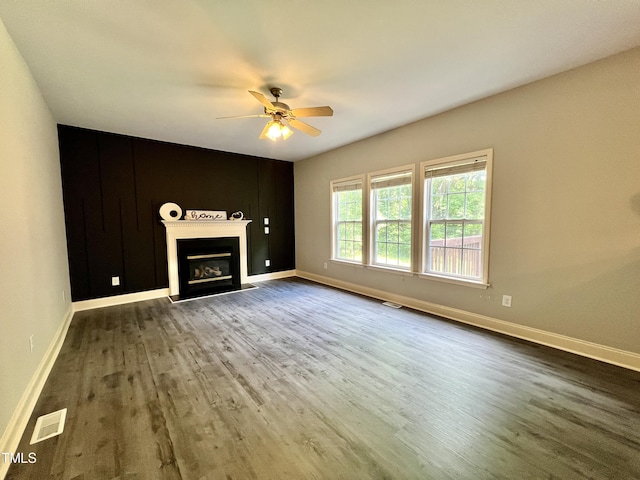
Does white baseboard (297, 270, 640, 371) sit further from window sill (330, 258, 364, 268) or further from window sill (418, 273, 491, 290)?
window sill (330, 258, 364, 268)

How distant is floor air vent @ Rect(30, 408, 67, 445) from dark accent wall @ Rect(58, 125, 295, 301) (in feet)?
9.10

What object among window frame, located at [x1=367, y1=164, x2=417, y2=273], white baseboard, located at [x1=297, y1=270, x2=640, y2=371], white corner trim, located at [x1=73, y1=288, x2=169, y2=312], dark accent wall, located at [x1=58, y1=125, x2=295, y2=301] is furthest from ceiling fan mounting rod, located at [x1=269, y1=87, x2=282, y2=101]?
white corner trim, located at [x1=73, y1=288, x2=169, y2=312]

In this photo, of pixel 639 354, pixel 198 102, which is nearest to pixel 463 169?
pixel 639 354

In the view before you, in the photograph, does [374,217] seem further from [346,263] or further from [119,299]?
[119,299]

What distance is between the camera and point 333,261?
5.23 meters

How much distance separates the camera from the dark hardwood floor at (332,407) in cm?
139

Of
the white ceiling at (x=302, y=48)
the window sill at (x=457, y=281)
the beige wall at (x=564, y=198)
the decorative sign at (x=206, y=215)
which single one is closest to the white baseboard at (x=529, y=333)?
the beige wall at (x=564, y=198)

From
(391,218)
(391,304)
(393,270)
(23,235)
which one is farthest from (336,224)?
(23,235)

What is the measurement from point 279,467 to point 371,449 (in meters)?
0.51

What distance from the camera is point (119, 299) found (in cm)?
420

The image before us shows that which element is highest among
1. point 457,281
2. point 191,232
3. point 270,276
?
point 191,232

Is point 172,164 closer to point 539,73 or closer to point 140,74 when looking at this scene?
point 140,74

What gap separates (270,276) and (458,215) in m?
4.01

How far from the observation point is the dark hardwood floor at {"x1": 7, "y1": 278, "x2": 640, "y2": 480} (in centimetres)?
139
